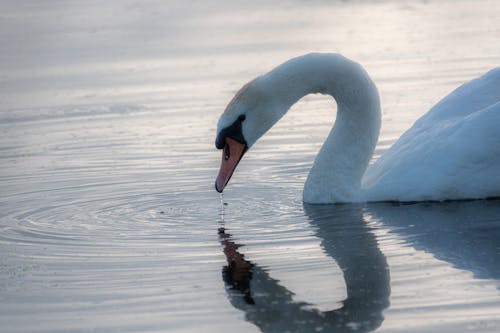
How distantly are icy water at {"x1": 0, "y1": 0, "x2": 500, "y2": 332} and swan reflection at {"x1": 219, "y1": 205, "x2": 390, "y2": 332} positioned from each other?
15 millimetres

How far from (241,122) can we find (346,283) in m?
2.41

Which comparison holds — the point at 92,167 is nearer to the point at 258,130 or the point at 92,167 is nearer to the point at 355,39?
the point at 258,130

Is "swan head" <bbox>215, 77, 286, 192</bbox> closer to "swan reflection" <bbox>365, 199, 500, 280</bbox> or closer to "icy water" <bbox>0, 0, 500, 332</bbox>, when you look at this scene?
"icy water" <bbox>0, 0, 500, 332</bbox>

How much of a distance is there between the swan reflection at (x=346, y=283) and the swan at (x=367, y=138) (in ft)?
2.37

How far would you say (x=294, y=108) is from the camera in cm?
1191

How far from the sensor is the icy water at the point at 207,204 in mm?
5695

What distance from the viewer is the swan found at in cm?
804

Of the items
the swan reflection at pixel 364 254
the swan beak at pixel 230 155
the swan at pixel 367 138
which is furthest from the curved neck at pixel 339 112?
the swan beak at pixel 230 155

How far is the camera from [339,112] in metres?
8.77

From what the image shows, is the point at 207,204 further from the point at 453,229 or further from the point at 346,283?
the point at 346,283

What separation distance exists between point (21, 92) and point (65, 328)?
8204 millimetres

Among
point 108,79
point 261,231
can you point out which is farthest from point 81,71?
point 261,231

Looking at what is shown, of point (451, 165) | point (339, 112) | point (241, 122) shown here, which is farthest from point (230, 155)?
point (451, 165)

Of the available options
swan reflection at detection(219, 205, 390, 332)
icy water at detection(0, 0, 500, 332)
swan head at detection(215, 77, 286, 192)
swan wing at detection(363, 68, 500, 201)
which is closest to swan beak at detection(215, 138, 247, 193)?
swan head at detection(215, 77, 286, 192)
